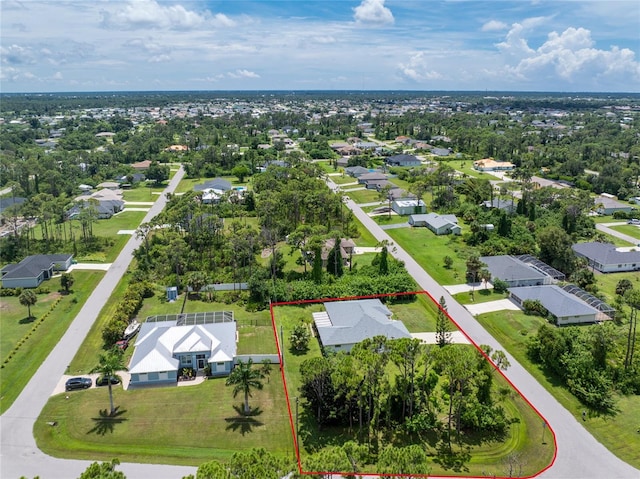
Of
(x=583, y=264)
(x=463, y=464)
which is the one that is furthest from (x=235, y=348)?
(x=583, y=264)

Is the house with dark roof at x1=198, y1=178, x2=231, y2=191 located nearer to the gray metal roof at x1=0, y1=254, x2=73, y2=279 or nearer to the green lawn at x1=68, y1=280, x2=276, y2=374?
the gray metal roof at x1=0, y1=254, x2=73, y2=279

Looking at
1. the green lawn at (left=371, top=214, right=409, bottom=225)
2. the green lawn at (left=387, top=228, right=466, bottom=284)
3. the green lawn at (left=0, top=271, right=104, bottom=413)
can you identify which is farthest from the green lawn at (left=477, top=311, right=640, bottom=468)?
the green lawn at (left=0, top=271, right=104, bottom=413)

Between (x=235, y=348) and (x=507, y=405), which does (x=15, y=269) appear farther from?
(x=507, y=405)

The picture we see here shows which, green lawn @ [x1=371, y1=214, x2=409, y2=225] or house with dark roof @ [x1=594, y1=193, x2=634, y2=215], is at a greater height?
house with dark roof @ [x1=594, y1=193, x2=634, y2=215]

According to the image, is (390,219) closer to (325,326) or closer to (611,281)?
(611,281)

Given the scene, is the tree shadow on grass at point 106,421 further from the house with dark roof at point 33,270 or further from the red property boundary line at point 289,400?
the house with dark roof at point 33,270

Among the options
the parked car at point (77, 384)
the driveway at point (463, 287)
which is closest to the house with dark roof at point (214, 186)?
the driveway at point (463, 287)
